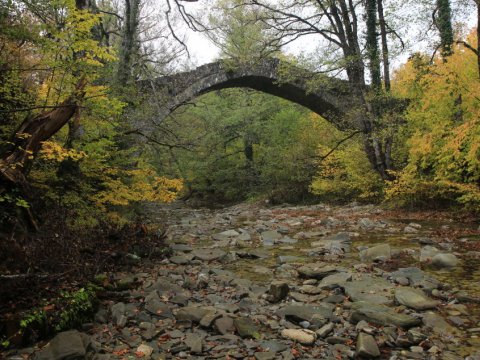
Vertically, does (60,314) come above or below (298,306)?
above

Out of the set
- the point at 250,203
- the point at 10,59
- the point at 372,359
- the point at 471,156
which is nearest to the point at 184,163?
the point at 250,203

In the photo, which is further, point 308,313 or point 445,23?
point 445,23

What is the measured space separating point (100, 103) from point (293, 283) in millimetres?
4139

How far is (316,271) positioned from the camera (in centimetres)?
532

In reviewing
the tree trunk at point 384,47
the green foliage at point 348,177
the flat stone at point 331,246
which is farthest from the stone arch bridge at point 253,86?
the flat stone at point 331,246

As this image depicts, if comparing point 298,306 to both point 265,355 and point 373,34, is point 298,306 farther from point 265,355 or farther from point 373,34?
point 373,34

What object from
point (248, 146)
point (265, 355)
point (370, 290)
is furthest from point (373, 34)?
point (265, 355)

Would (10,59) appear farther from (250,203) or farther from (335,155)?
(250,203)

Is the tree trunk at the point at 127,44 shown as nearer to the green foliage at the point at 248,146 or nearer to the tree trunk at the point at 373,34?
the green foliage at the point at 248,146

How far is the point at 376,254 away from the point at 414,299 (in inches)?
76.5

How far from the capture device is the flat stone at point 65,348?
2.86 m

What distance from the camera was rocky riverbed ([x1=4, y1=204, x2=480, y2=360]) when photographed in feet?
10.4

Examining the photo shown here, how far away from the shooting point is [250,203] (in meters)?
18.0

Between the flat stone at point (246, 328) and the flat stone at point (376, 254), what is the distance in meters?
3.00
